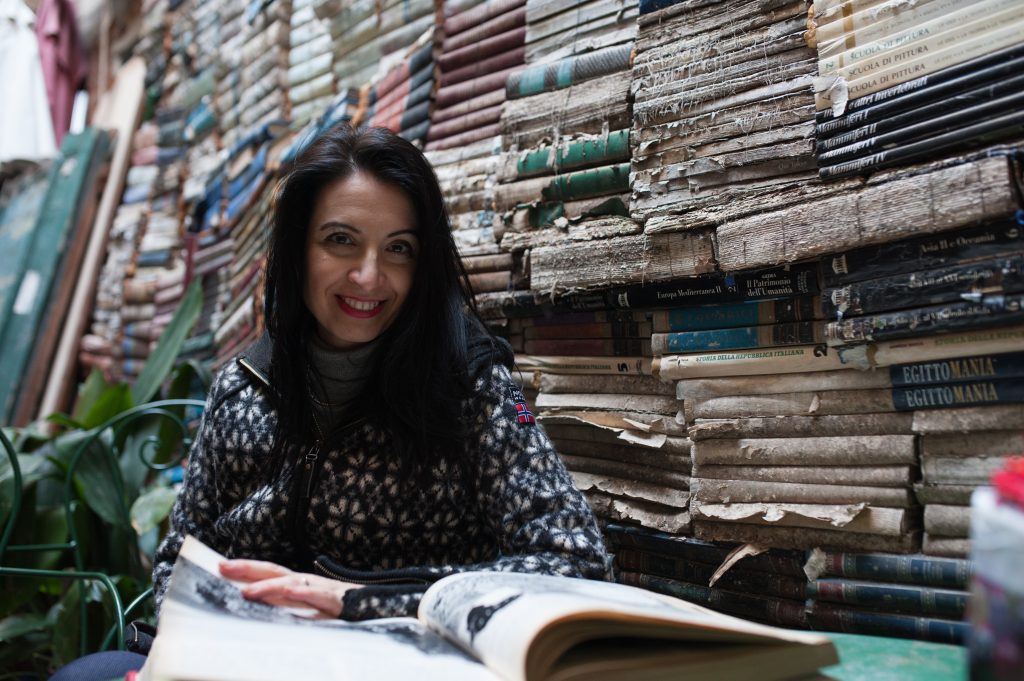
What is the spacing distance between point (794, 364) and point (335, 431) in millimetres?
903

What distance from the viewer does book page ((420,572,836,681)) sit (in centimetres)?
75

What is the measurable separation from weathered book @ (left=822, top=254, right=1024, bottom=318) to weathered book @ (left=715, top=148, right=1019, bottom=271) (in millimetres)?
68

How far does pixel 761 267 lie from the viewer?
1.55 meters

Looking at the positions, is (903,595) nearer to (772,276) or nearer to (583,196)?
(772,276)

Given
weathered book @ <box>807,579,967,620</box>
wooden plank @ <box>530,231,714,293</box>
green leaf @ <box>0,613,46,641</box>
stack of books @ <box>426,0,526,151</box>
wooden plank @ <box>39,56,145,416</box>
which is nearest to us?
weathered book @ <box>807,579,967,620</box>

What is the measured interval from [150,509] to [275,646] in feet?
6.73

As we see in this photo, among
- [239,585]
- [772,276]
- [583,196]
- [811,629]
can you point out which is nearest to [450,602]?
[239,585]

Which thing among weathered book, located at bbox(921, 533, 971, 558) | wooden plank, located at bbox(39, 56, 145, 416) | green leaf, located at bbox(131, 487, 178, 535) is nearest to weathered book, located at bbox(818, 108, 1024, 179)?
weathered book, located at bbox(921, 533, 971, 558)

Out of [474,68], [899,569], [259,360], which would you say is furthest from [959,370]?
[474,68]

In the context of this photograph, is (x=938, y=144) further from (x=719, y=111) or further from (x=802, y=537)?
(x=802, y=537)

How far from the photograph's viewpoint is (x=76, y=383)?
5145mm

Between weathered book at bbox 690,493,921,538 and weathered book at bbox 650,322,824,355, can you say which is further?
weathered book at bbox 650,322,824,355

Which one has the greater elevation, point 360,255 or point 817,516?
point 360,255

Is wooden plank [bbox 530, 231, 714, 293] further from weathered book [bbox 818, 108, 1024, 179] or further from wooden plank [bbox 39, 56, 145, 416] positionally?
wooden plank [bbox 39, 56, 145, 416]
